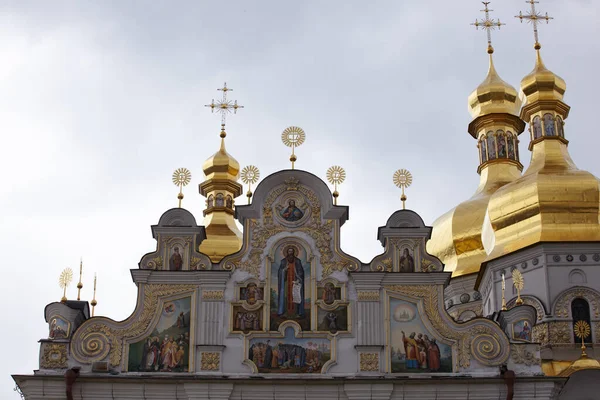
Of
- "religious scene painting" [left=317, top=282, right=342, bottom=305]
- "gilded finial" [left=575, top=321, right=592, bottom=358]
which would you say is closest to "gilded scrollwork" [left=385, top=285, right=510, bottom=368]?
"religious scene painting" [left=317, top=282, right=342, bottom=305]

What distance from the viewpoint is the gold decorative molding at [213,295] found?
78.7 ft

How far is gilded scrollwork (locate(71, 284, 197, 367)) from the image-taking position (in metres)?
23.5

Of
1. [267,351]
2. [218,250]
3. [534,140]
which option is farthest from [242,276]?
[218,250]

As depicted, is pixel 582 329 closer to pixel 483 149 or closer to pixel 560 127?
pixel 560 127

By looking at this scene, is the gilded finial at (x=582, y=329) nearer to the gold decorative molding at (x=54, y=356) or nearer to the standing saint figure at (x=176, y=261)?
the standing saint figure at (x=176, y=261)

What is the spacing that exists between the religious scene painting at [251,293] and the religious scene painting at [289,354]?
0.88 metres

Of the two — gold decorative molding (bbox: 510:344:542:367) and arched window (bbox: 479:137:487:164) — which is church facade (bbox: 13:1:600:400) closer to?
gold decorative molding (bbox: 510:344:542:367)

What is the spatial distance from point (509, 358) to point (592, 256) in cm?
614

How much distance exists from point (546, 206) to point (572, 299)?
251 cm

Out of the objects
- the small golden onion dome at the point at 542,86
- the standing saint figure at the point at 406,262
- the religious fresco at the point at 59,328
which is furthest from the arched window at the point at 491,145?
the religious fresco at the point at 59,328

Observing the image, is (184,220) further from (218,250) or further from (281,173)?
(218,250)

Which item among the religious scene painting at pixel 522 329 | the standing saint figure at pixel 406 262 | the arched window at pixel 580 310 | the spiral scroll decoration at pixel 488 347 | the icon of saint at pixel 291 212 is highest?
the icon of saint at pixel 291 212

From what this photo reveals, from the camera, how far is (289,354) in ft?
77.3

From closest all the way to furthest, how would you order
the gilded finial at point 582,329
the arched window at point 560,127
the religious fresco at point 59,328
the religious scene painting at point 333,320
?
1. the religious fresco at point 59,328
2. the religious scene painting at point 333,320
3. the gilded finial at point 582,329
4. the arched window at point 560,127
